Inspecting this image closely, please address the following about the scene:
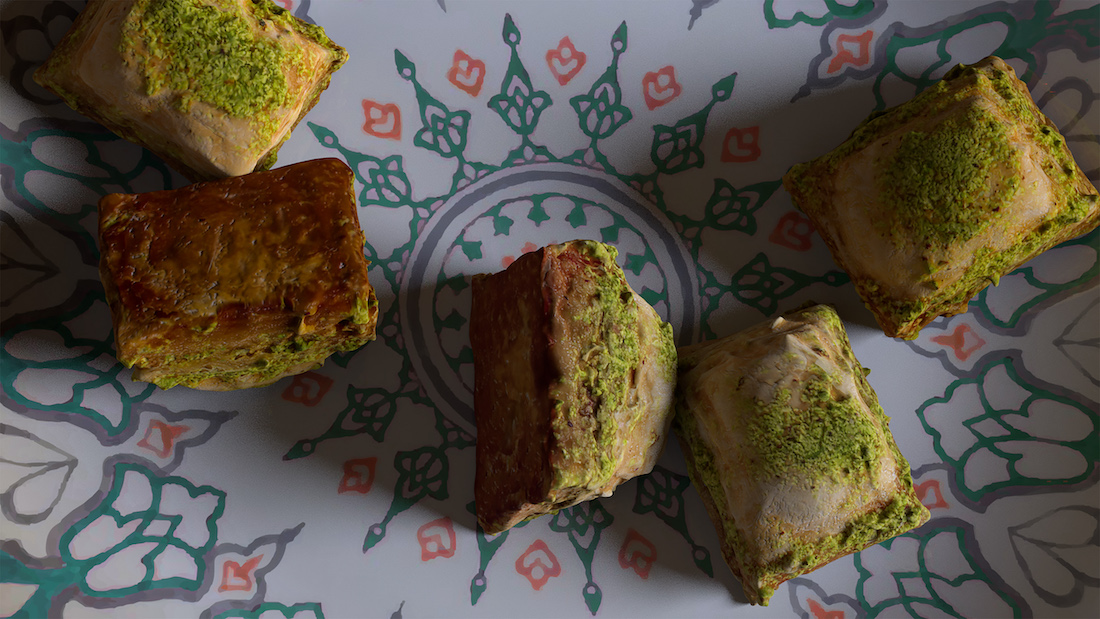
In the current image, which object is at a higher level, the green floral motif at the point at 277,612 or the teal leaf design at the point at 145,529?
the teal leaf design at the point at 145,529

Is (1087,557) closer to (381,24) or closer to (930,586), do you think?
(930,586)

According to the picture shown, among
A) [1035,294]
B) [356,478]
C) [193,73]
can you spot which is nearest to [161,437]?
[356,478]

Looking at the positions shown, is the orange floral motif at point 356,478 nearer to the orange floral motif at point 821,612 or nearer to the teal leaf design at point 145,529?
the teal leaf design at point 145,529

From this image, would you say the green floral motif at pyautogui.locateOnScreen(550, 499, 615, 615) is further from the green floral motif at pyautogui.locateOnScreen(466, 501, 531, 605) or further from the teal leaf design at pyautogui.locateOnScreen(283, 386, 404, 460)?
the teal leaf design at pyautogui.locateOnScreen(283, 386, 404, 460)

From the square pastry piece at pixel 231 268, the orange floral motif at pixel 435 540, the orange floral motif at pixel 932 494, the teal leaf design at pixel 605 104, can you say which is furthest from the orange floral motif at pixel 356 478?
the orange floral motif at pixel 932 494

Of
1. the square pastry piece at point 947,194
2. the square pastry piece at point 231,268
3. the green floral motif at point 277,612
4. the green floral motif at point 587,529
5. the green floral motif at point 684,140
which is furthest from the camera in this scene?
the green floral motif at point 684,140

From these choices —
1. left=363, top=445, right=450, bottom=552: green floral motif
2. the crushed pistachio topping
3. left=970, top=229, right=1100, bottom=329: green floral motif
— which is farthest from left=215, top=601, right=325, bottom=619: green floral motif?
left=970, top=229, right=1100, bottom=329: green floral motif

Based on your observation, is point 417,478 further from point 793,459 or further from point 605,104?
point 605,104

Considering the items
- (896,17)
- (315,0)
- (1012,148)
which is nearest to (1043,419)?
(1012,148)
